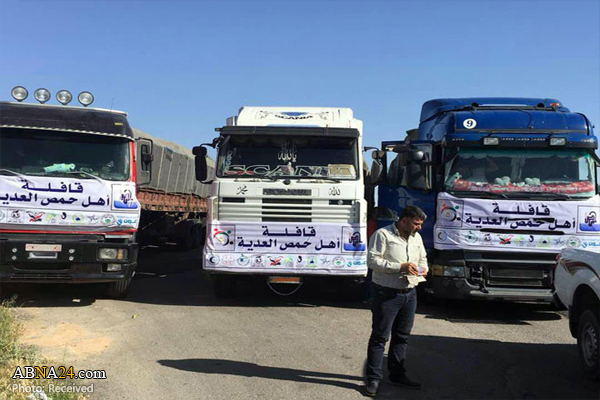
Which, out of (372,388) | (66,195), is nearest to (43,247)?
(66,195)

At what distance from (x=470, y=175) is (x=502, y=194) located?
0.55m

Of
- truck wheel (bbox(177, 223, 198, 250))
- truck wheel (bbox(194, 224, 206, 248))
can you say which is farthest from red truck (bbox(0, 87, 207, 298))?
truck wheel (bbox(194, 224, 206, 248))

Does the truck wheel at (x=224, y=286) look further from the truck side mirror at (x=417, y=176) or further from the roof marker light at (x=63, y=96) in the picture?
the roof marker light at (x=63, y=96)

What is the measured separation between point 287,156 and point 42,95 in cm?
461

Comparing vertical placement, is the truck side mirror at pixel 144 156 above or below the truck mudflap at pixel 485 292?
above

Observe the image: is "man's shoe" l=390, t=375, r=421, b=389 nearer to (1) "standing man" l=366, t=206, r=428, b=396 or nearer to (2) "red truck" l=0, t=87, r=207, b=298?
(1) "standing man" l=366, t=206, r=428, b=396

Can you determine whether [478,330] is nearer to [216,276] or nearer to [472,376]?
[472,376]

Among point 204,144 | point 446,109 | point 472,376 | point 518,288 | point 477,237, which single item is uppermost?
point 446,109

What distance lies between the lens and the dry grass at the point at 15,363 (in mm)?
4289

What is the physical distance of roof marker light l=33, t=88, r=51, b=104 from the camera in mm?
9227

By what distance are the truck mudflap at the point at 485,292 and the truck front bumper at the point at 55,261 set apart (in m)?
4.98

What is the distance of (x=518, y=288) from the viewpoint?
7.90 metres

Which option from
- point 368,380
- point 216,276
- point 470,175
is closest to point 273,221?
point 216,276

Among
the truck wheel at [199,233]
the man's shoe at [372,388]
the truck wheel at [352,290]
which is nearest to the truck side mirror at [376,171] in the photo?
the truck wheel at [352,290]
